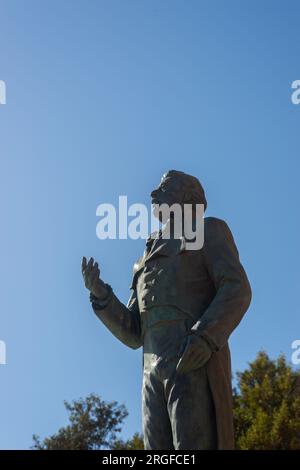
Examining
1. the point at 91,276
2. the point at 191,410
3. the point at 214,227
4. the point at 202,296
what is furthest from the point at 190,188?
the point at 191,410

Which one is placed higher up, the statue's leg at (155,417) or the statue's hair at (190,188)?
the statue's hair at (190,188)

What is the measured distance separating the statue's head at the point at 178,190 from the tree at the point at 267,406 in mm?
16885

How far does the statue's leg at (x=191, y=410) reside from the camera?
6141 millimetres

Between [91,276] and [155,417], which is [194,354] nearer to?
[155,417]

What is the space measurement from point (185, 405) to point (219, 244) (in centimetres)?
156

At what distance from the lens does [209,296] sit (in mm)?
6898

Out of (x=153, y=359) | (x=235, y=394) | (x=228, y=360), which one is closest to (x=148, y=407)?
(x=153, y=359)

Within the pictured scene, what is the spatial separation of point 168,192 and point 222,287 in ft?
4.30

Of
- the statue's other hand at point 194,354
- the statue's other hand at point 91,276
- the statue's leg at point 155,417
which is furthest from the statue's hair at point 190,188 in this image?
the statue's leg at point 155,417

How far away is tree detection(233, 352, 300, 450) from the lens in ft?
76.3

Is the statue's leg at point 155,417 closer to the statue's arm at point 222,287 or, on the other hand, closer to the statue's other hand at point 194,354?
the statue's other hand at point 194,354

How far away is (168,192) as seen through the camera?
24.5ft

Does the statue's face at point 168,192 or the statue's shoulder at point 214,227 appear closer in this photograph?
the statue's shoulder at point 214,227
